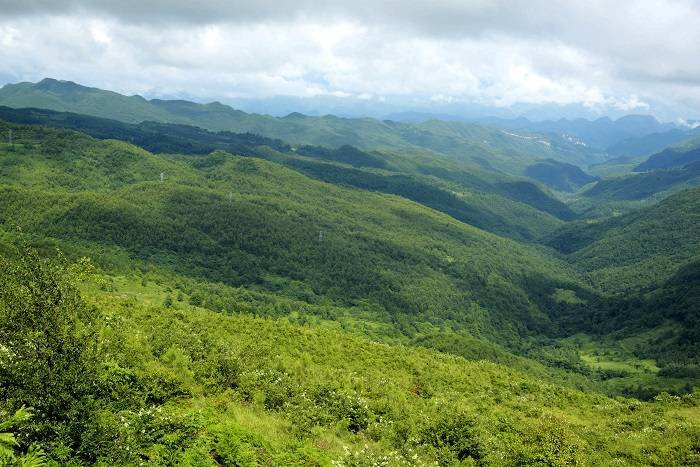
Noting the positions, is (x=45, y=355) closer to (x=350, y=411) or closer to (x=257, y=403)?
(x=257, y=403)

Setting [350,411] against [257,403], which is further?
[350,411]

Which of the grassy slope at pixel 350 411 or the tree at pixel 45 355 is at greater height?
the tree at pixel 45 355

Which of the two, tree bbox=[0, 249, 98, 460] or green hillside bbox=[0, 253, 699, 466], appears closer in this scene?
tree bbox=[0, 249, 98, 460]

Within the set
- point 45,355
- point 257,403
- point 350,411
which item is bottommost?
point 350,411

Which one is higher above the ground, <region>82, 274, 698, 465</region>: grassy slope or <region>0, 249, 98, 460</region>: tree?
<region>0, 249, 98, 460</region>: tree

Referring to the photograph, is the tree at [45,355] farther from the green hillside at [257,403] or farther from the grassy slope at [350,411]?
the grassy slope at [350,411]

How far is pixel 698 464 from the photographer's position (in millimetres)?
36125

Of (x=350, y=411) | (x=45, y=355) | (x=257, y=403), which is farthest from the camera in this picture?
(x=350, y=411)

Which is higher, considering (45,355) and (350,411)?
(45,355)

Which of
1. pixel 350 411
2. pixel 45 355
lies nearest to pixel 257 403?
pixel 350 411

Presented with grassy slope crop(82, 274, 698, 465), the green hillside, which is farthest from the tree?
grassy slope crop(82, 274, 698, 465)

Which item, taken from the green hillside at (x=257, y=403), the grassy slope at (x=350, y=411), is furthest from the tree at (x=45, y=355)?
the grassy slope at (x=350, y=411)

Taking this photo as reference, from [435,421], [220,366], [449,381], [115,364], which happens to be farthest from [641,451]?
[115,364]

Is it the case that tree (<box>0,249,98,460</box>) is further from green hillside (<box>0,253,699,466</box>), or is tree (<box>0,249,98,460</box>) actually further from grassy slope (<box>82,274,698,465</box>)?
grassy slope (<box>82,274,698,465</box>)
